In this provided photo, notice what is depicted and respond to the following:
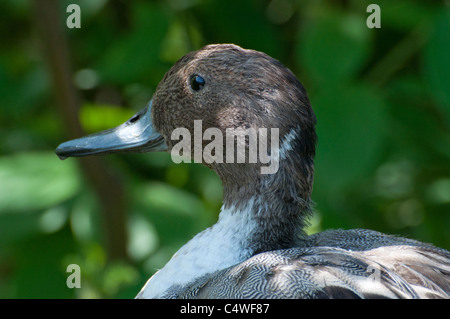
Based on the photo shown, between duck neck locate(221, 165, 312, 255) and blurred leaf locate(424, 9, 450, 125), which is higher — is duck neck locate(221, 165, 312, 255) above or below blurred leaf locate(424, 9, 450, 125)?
below

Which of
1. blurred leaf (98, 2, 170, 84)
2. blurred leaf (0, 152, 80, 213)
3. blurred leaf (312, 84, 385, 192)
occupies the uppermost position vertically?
blurred leaf (98, 2, 170, 84)

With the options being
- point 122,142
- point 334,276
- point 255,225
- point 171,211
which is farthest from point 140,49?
point 334,276

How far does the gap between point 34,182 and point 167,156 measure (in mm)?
628

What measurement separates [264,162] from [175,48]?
5.19 ft

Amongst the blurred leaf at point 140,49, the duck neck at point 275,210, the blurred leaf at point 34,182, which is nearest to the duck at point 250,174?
the duck neck at point 275,210

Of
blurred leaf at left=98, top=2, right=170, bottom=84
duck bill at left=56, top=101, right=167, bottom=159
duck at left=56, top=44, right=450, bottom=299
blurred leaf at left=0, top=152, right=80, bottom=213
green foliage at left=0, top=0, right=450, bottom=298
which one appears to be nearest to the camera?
duck at left=56, top=44, right=450, bottom=299

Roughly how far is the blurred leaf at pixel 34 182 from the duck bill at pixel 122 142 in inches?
29.1

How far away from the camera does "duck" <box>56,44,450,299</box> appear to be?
1481 mm

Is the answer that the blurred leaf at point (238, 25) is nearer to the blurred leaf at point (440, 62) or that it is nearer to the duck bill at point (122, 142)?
the blurred leaf at point (440, 62)

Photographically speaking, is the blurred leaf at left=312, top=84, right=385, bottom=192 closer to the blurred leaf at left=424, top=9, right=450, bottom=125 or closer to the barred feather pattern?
the blurred leaf at left=424, top=9, right=450, bottom=125

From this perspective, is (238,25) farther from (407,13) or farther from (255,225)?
(255,225)

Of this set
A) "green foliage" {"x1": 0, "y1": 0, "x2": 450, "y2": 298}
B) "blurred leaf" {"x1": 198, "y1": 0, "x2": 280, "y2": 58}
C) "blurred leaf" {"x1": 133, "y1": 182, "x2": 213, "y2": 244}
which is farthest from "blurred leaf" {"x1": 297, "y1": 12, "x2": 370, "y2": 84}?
"blurred leaf" {"x1": 133, "y1": 182, "x2": 213, "y2": 244}

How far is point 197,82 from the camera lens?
1717 mm

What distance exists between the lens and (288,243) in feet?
5.39
